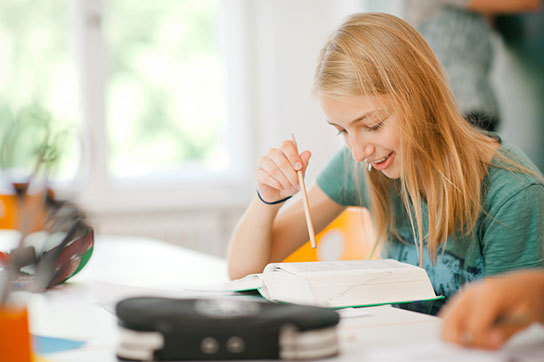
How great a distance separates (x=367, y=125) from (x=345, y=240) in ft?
1.42

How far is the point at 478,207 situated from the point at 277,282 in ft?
1.34

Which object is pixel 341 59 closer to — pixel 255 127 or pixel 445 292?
pixel 445 292

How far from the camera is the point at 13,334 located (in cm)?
61

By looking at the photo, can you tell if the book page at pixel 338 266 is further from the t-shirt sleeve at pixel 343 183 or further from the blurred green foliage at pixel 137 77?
the blurred green foliage at pixel 137 77

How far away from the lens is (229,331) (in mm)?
611

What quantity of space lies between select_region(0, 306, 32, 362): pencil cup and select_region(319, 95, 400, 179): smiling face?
0.67 metres

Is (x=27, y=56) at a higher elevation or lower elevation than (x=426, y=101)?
higher

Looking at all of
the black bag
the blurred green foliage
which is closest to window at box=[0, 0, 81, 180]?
the blurred green foliage

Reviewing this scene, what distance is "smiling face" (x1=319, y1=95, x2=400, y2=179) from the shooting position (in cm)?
110

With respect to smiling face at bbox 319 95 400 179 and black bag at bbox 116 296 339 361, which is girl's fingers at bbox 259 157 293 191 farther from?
black bag at bbox 116 296 339 361

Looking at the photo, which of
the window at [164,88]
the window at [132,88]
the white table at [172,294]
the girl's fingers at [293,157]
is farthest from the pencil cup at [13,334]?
the window at [164,88]

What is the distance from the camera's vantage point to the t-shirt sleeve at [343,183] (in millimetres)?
1409

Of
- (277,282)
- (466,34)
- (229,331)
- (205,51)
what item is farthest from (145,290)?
(205,51)

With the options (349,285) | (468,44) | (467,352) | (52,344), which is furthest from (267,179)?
(468,44)
